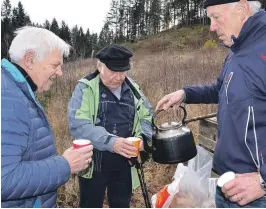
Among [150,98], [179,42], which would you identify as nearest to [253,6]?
[150,98]

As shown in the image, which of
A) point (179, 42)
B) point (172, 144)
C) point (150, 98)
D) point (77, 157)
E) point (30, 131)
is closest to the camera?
point (30, 131)

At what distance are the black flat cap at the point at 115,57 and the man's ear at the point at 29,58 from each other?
2.95ft

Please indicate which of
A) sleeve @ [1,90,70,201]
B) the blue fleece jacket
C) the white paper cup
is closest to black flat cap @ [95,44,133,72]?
the blue fleece jacket

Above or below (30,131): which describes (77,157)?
below

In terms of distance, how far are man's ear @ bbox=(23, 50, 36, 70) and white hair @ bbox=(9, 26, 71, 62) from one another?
0.02 metres

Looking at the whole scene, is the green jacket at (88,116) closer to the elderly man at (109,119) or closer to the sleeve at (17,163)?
the elderly man at (109,119)

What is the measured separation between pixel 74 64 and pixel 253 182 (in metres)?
6.22

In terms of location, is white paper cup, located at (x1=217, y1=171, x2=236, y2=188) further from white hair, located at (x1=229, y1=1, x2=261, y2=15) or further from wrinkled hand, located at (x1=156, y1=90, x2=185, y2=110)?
wrinkled hand, located at (x1=156, y1=90, x2=185, y2=110)

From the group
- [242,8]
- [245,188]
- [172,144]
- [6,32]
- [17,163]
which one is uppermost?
[6,32]

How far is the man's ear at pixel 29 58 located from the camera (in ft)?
6.37

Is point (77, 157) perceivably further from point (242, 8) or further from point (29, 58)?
point (242, 8)

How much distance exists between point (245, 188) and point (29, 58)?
1.34 m

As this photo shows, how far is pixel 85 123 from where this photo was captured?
2717 millimetres

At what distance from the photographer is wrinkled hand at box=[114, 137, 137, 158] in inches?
97.4
